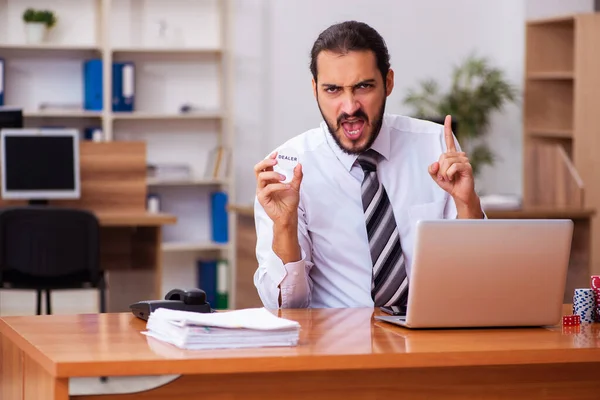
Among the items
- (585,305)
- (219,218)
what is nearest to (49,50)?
(219,218)

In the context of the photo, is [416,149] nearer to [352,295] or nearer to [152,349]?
[352,295]

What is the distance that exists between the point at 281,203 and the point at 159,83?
4.59m

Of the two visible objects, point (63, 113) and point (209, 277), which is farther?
point (209, 277)

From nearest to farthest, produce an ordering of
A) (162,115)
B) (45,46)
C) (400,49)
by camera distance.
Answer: (45,46)
(162,115)
(400,49)

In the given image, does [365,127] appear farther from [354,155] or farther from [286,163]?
[286,163]

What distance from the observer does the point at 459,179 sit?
7.49ft

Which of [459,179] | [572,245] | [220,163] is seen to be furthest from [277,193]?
[220,163]

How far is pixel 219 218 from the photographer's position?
6621 millimetres

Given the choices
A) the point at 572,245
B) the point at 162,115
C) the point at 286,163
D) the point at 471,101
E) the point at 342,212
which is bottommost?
the point at 572,245

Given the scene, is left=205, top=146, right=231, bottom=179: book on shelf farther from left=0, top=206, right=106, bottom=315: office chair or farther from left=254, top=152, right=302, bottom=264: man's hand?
left=254, top=152, right=302, bottom=264: man's hand

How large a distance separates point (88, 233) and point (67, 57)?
241 cm

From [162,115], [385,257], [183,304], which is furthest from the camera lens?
[162,115]

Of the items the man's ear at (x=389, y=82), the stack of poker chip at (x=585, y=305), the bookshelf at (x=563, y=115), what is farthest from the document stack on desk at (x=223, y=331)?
the bookshelf at (x=563, y=115)

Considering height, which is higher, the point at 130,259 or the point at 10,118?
the point at 10,118
